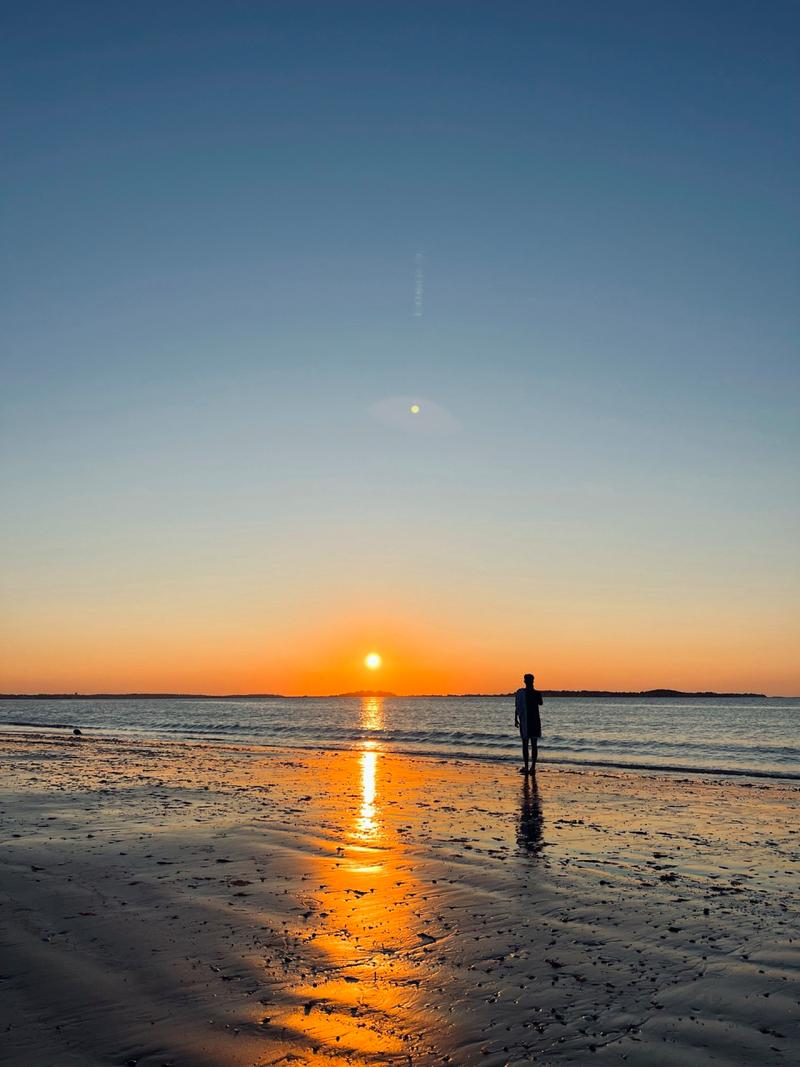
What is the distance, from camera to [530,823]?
15.1m

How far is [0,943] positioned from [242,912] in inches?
94.7

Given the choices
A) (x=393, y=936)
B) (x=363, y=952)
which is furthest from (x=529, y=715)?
(x=363, y=952)

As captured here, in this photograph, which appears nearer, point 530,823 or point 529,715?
point 530,823

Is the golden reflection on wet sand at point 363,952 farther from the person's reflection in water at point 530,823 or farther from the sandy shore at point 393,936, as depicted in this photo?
the person's reflection in water at point 530,823

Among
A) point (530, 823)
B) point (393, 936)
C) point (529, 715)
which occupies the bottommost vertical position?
point (530, 823)

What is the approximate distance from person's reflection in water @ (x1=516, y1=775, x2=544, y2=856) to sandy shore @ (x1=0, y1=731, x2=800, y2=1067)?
103mm

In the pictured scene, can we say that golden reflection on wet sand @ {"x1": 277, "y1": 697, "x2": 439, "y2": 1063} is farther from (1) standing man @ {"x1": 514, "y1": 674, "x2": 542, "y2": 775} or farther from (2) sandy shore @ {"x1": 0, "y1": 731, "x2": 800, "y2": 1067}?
(1) standing man @ {"x1": 514, "y1": 674, "x2": 542, "y2": 775}

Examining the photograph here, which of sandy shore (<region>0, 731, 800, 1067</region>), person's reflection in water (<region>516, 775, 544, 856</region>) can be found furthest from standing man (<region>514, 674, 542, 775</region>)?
sandy shore (<region>0, 731, 800, 1067</region>)

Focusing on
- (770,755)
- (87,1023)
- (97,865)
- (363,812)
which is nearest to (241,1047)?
(87,1023)

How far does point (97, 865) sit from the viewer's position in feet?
35.3

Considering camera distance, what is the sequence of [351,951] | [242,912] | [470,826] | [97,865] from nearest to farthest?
[351,951]
[242,912]
[97,865]
[470,826]

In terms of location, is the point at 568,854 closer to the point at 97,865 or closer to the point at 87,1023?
the point at 97,865

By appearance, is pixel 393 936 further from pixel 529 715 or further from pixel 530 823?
pixel 529 715

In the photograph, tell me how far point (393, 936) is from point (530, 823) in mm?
7925
